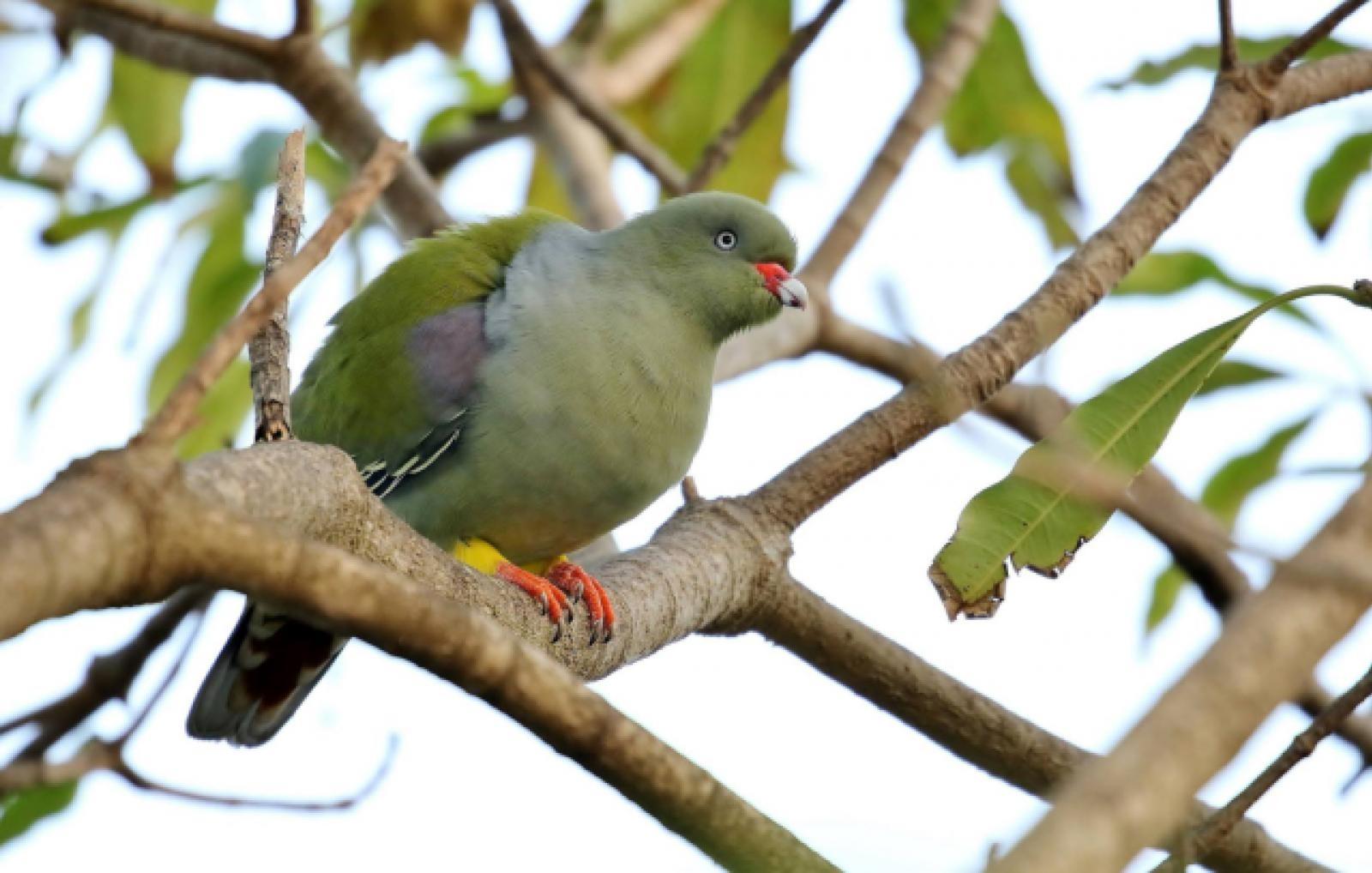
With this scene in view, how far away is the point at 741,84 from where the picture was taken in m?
4.78

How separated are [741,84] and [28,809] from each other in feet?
8.99

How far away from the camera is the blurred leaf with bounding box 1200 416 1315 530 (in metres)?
4.29

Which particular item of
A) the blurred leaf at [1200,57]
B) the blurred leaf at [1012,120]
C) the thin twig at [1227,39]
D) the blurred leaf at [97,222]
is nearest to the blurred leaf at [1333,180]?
the blurred leaf at [1200,57]

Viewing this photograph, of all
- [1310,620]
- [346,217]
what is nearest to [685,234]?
[346,217]

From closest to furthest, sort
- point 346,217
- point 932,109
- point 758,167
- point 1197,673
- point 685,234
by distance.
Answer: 1. point 1197,673
2. point 346,217
3. point 685,234
4. point 932,109
5. point 758,167

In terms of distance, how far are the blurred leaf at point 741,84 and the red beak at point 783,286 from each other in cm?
80

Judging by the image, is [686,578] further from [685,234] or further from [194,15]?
[194,15]

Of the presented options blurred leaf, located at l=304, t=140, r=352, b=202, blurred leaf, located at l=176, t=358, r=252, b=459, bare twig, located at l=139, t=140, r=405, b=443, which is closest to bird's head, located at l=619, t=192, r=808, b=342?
blurred leaf, located at l=304, t=140, r=352, b=202

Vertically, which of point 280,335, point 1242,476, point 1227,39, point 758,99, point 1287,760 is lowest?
point 1287,760

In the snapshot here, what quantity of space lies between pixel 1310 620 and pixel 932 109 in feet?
10.5

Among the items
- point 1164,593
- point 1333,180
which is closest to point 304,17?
point 1333,180

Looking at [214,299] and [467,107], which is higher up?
[467,107]

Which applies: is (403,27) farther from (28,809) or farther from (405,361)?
(28,809)

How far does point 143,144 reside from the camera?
4.38 meters
